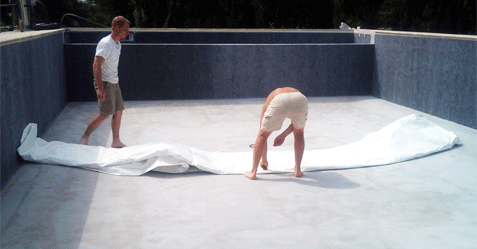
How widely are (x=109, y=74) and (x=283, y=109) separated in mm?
2025

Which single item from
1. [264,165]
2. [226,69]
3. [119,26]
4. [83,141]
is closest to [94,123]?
[83,141]

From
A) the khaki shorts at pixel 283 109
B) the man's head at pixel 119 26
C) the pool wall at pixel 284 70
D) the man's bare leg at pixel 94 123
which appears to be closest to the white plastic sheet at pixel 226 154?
the man's bare leg at pixel 94 123

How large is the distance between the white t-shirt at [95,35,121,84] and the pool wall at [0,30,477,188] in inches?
50.0

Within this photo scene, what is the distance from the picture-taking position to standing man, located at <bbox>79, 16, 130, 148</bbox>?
4.39 m

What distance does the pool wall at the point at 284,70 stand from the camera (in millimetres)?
5898

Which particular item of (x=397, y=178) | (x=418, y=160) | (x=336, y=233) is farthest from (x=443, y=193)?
(x=336, y=233)

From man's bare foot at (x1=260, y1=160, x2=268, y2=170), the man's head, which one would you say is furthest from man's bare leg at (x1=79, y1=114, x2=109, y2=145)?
man's bare foot at (x1=260, y1=160, x2=268, y2=170)

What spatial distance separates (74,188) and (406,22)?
15753 millimetres

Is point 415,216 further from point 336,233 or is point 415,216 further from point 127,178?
point 127,178

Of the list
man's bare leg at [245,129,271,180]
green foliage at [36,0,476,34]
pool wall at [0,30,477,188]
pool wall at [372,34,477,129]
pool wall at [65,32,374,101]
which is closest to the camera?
man's bare leg at [245,129,271,180]

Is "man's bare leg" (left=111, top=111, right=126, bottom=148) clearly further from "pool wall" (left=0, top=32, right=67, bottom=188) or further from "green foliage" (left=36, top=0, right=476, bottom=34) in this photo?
"green foliage" (left=36, top=0, right=476, bottom=34)

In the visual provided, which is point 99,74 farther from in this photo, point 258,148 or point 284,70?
point 284,70

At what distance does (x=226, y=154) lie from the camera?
14.7ft

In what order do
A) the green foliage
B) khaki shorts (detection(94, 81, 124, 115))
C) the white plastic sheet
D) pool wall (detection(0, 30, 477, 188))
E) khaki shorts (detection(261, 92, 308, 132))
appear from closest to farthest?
khaki shorts (detection(261, 92, 308, 132)), the white plastic sheet, khaki shorts (detection(94, 81, 124, 115)), pool wall (detection(0, 30, 477, 188)), the green foliage
